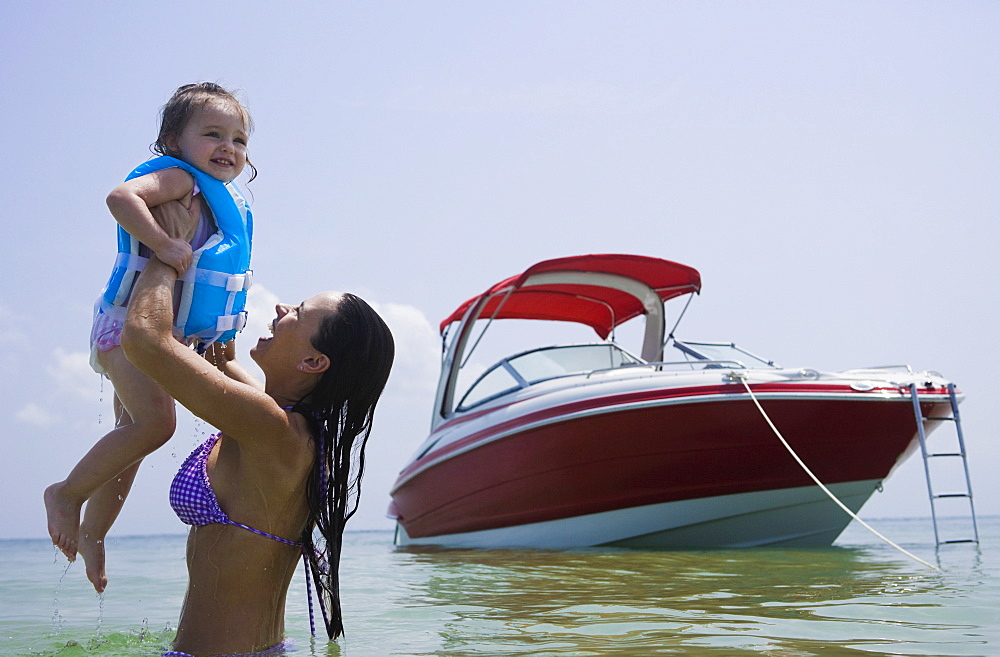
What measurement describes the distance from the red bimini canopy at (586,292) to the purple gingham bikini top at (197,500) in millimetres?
6883

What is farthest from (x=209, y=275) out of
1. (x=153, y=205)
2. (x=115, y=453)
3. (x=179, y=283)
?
(x=115, y=453)

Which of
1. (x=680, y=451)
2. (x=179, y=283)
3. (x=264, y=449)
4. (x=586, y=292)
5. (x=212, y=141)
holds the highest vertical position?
(x=586, y=292)

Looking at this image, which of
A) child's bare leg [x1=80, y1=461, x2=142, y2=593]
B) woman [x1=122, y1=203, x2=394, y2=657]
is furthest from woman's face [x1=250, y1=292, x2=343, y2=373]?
child's bare leg [x1=80, y1=461, x2=142, y2=593]

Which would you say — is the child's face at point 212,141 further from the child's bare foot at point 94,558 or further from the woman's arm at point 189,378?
the child's bare foot at point 94,558

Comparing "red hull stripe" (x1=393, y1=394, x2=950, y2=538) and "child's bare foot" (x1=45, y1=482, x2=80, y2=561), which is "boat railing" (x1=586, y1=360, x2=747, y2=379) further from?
"child's bare foot" (x1=45, y1=482, x2=80, y2=561)

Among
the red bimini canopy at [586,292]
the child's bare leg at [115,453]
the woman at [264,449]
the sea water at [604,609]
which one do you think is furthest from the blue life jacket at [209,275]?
the red bimini canopy at [586,292]

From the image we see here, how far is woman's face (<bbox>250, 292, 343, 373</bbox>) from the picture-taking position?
2.30 metres

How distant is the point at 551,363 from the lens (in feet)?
29.1

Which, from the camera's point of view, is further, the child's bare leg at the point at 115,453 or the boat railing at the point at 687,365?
the boat railing at the point at 687,365

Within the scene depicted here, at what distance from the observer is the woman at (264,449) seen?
6.87ft

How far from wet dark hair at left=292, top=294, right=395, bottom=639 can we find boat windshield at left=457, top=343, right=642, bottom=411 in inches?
251

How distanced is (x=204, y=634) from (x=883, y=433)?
7167 millimetres

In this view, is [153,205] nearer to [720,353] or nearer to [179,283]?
[179,283]

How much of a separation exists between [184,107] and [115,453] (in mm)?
1181
